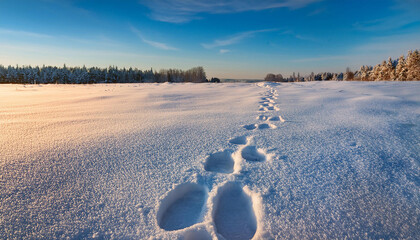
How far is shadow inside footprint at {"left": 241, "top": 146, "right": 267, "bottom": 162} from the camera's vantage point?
4.56 ft

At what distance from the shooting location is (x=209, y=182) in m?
1.08

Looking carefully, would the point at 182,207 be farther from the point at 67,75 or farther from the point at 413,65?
the point at 67,75

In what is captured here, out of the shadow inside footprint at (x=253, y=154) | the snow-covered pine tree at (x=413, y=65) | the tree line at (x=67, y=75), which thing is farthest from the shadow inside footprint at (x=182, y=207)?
the tree line at (x=67, y=75)

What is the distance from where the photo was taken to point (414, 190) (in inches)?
37.9

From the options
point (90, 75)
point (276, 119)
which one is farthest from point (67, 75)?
point (276, 119)

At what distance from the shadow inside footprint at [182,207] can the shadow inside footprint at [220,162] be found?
225mm

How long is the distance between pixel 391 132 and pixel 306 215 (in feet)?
4.37

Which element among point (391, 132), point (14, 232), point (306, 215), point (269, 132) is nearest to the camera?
point (14, 232)

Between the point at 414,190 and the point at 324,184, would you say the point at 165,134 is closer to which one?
the point at 324,184

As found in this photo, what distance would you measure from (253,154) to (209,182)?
1.66 feet

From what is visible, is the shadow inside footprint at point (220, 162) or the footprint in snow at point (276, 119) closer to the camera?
the shadow inside footprint at point (220, 162)

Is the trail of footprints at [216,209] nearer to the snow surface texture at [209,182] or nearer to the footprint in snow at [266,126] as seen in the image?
the snow surface texture at [209,182]

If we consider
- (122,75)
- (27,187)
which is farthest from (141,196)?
(122,75)

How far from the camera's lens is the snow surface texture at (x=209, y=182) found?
796mm
